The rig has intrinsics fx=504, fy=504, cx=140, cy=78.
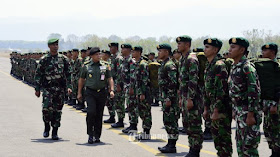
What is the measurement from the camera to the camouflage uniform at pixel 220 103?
735 cm

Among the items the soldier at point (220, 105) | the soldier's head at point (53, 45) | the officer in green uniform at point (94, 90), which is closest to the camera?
the soldier at point (220, 105)

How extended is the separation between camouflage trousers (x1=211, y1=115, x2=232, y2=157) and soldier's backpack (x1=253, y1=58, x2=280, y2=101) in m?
1.40

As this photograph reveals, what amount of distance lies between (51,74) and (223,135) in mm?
5167

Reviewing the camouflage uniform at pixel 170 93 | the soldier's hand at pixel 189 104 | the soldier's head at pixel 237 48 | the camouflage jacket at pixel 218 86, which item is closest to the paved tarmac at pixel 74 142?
the camouflage uniform at pixel 170 93

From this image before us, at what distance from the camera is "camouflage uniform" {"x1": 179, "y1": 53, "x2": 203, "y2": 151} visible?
845 centimetres

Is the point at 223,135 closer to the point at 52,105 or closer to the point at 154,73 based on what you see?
the point at 52,105

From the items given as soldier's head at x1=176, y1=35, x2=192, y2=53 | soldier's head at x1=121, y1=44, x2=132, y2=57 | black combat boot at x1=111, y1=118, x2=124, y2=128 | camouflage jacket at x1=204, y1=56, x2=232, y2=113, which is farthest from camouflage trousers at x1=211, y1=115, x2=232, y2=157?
black combat boot at x1=111, y1=118, x2=124, y2=128

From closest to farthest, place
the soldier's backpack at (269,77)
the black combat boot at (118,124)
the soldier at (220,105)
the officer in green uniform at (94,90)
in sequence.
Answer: the soldier at (220,105)
the soldier's backpack at (269,77)
the officer in green uniform at (94,90)
the black combat boot at (118,124)

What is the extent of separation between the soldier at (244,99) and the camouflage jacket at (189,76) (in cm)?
156

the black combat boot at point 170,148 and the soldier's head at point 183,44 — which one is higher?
the soldier's head at point 183,44

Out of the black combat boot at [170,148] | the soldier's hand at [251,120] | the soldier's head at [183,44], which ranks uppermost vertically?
the soldier's head at [183,44]

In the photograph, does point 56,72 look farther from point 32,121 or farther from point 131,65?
point 32,121

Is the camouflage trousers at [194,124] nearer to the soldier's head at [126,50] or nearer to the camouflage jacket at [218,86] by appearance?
the camouflage jacket at [218,86]

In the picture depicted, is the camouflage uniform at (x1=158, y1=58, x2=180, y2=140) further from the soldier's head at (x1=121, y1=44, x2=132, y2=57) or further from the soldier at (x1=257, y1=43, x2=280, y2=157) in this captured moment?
the soldier's head at (x1=121, y1=44, x2=132, y2=57)
